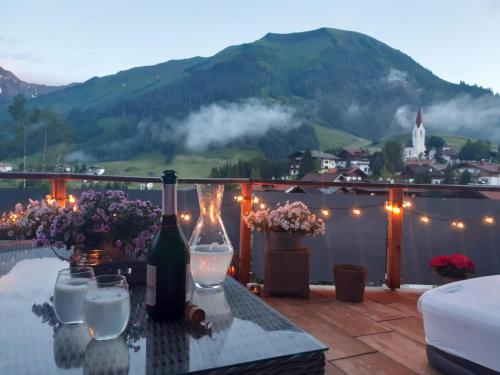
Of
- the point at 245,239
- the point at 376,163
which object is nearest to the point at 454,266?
the point at 245,239

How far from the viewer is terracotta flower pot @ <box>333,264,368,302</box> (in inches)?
134

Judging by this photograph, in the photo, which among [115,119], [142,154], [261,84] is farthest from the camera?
[261,84]

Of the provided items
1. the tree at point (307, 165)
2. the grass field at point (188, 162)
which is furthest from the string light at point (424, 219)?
the grass field at point (188, 162)

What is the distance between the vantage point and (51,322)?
3.46 ft

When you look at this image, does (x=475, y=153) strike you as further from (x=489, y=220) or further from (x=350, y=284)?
(x=350, y=284)

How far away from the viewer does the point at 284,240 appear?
342 cm

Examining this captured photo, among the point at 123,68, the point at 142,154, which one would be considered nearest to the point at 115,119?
the point at 142,154

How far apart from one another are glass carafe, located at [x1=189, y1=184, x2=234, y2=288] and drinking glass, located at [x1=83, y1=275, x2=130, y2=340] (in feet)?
1.21

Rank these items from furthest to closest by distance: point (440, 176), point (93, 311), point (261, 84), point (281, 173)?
point (261, 84)
point (281, 173)
point (440, 176)
point (93, 311)

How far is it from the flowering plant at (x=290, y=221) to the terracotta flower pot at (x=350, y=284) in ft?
1.40

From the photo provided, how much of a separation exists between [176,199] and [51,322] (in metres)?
0.46

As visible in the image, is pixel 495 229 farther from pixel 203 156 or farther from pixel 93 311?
pixel 203 156

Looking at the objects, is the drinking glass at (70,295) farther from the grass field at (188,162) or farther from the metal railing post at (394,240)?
the grass field at (188,162)

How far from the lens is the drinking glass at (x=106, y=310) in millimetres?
910
